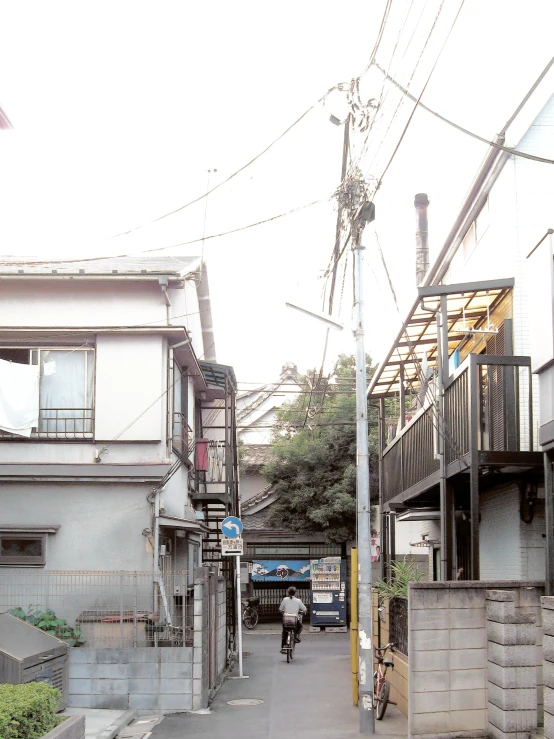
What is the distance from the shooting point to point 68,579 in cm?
1539

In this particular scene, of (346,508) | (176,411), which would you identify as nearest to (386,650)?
(176,411)

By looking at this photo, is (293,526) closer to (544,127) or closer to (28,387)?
(28,387)

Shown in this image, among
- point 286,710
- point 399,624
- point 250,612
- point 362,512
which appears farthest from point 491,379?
point 250,612

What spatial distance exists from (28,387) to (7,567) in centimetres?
336

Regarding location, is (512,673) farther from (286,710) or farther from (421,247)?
(421,247)

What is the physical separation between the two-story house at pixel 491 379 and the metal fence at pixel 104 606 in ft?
14.6

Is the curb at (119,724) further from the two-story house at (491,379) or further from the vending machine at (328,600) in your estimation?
the vending machine at (328,600)

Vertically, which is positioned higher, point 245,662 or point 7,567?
point 7,567

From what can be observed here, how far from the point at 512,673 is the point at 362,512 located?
11.3ft

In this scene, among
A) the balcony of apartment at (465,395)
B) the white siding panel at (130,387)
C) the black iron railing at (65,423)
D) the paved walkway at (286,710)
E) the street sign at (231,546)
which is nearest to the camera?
the paved walkway at (286,710)

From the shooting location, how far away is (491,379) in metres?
12.4

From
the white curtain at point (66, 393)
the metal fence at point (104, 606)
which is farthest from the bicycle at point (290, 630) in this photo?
the white curtain at point (66, 393)

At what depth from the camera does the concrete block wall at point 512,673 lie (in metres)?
9.81

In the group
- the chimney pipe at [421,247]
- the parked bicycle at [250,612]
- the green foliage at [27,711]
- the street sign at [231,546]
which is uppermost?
the chimney pipe at [421,247]
